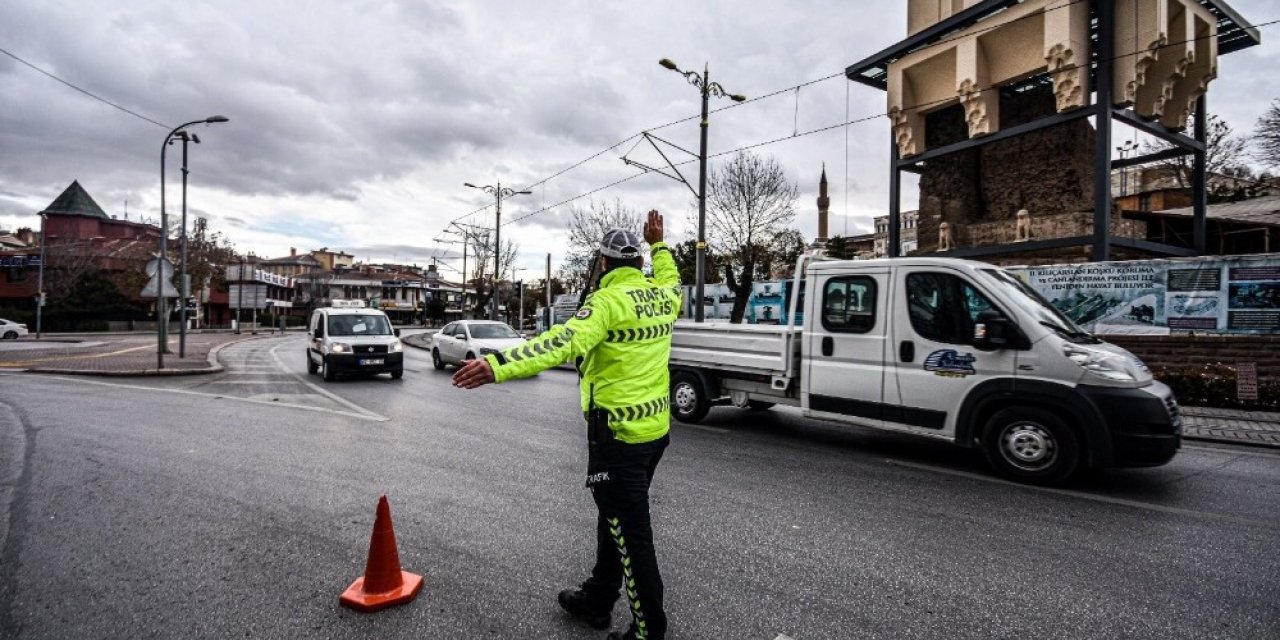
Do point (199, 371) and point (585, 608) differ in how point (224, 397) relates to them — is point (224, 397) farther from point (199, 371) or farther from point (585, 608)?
point (585, 608)

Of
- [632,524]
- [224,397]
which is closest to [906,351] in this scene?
[632,524]

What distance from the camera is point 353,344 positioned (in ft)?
47.4

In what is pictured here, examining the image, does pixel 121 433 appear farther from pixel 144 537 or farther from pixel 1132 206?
pixel 1132 206

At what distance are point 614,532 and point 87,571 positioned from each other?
3.08 m

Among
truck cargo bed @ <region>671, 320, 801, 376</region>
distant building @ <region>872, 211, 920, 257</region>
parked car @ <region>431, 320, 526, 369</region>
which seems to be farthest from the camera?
distant building @ <region>872, 211, 920, 257</region>

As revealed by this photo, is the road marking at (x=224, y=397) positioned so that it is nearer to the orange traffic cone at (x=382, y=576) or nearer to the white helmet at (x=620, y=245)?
the orange traffic cone at (x=382, y=576)

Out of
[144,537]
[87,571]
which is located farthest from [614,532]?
[144,537]

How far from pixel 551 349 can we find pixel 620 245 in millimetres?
670

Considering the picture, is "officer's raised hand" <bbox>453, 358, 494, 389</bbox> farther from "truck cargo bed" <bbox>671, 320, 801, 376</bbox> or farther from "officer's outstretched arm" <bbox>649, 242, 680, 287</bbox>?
"truck cargo bed" <bbox>671, 320, 801, 376</bbox>

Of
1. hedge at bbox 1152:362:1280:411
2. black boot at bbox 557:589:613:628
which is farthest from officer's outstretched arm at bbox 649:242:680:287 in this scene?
hedge at bbox 1152:362:1280:411

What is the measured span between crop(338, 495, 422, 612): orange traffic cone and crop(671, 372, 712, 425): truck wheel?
5671mm

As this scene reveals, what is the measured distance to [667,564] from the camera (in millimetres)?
3668

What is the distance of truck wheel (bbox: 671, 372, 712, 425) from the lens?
8.58 m

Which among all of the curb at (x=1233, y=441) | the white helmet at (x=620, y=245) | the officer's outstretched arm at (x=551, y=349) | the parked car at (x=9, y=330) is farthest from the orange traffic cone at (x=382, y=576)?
the parked car at (x=9, y=330)
